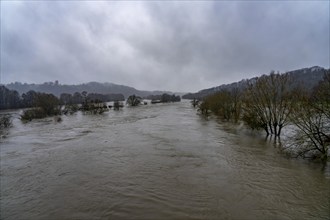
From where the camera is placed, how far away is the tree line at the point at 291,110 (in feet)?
46.4

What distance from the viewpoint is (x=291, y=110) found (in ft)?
62.8

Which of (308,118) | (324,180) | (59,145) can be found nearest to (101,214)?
(324,180)

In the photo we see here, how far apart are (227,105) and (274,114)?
61.6 ft

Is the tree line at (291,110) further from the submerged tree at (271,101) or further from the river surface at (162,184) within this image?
the river surface at (162,184)

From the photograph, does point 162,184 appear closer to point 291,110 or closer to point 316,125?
point 316,125

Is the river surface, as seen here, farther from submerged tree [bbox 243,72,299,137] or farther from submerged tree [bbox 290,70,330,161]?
submerged tree [bbox 243,72,299,137]

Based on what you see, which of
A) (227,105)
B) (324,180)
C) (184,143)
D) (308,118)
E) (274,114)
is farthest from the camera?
(227,105)

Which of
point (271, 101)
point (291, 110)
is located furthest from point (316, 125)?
point (271, 101)

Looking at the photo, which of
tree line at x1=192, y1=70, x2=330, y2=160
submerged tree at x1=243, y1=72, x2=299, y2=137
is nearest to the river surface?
tree line at x1=192, y1=70, x2=330, y2=160

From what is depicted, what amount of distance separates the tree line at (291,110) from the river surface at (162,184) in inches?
56.8

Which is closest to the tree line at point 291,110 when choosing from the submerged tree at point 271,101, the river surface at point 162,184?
the submerged tree at point 271,101

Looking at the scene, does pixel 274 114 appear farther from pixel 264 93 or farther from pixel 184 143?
pixel 184 143

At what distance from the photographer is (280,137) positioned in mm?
23172

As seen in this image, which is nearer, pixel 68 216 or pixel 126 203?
pixel 68 216
